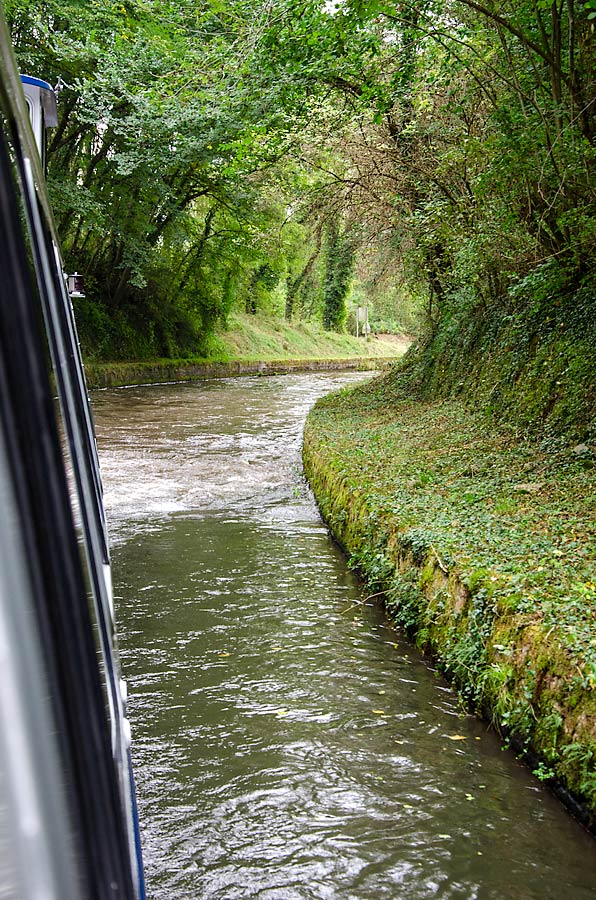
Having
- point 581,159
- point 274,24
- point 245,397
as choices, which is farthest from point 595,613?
point 245,397

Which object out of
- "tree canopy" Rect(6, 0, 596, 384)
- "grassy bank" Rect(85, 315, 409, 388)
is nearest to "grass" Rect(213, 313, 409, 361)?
"grassy bank" Rect(85, 315, 409, 388)

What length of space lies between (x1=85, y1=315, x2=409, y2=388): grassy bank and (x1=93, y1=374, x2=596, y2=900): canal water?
19.9m

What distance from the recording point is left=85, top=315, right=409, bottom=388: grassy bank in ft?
95.8

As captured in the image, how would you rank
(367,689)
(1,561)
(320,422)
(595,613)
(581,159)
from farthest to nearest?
(320,422), (581,159), (367,689), (595,613), (1,561)

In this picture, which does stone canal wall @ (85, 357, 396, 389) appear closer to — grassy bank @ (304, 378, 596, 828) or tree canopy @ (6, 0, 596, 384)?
tree canopy @ (6, 0, 596, 384)

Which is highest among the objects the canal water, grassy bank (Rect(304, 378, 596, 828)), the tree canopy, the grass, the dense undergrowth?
the tree canopy

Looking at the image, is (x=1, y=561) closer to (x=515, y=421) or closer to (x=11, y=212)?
(x=11, y=212)

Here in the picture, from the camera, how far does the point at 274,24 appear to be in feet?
33.3

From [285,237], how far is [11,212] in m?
30.6

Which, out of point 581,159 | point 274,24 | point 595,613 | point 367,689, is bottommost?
point 367,689

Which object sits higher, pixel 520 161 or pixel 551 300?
pixel 520 161

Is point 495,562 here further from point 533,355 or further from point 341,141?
point 341,141

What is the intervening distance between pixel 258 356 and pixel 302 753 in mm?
36923

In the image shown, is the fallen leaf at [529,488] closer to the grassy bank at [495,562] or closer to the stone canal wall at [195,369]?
the grassy bank at [495,562]
